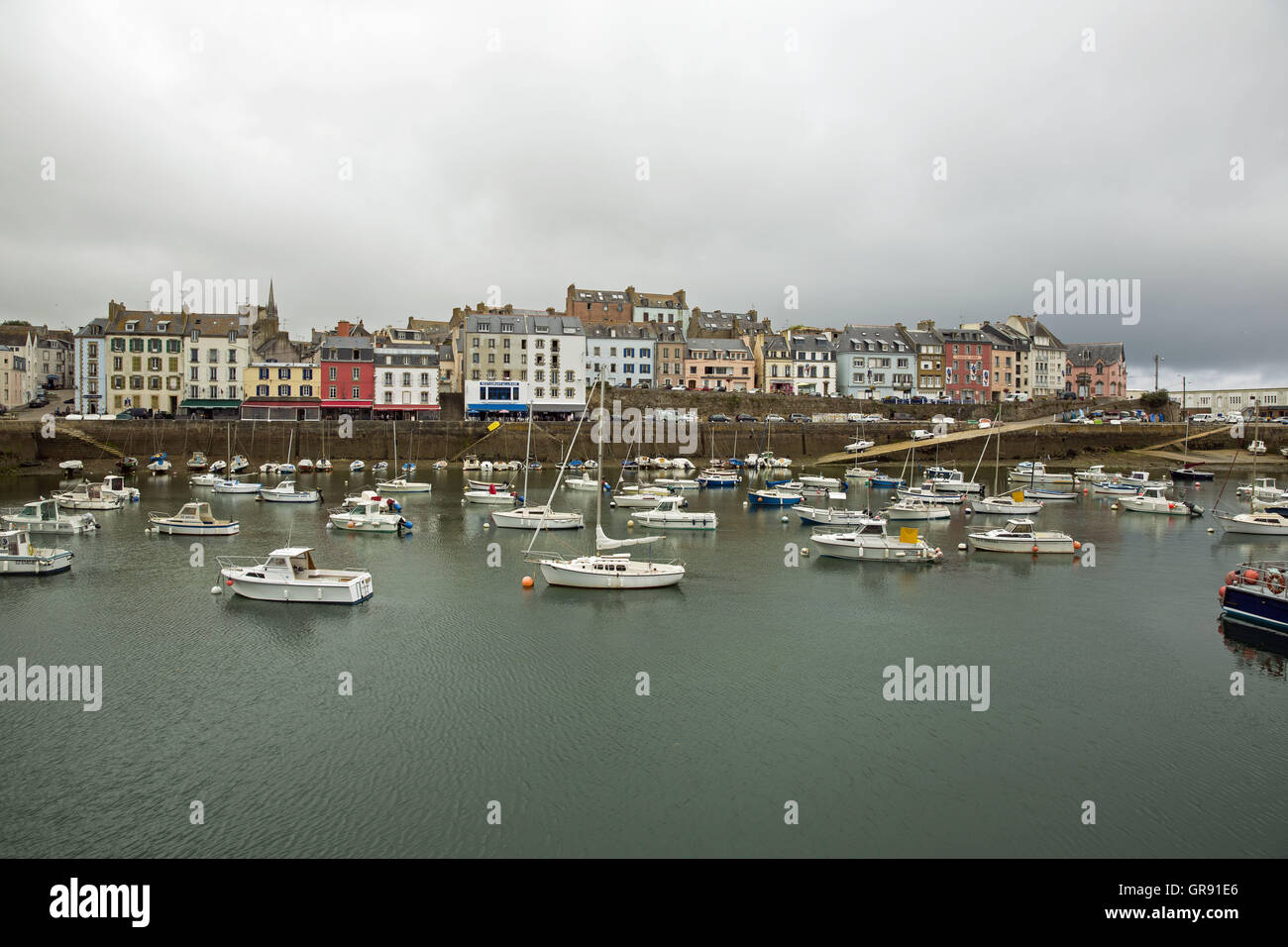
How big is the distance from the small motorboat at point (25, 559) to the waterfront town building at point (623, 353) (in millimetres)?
66204

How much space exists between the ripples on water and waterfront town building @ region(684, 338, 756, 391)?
66200 mm

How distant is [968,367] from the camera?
102500 millimetres

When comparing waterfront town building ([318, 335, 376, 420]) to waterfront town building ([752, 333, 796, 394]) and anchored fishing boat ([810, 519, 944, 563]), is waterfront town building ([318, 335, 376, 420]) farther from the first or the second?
anchored fishing boat ([810, 519, 944, 563])

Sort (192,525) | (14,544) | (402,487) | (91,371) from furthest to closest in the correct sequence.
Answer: (91,371)
(402,487)
(192,525)
(14,544)

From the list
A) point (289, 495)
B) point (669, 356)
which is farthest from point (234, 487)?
point (669, 356)

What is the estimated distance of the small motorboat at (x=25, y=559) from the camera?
102 feet

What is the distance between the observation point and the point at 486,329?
86.8 m

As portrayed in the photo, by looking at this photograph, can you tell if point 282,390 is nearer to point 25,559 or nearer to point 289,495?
point 289,495

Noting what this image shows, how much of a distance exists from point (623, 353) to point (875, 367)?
3196 cm

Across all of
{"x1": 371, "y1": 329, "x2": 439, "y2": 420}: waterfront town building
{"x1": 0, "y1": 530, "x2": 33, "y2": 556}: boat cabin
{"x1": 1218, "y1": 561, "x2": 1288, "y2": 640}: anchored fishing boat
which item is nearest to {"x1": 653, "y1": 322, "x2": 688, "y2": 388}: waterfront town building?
{"x1": 371, "y1": 329, "x2": 439, "y2": 420}: waterfront town building

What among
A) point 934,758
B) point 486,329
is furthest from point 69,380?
point 934,758
